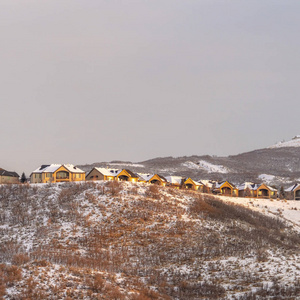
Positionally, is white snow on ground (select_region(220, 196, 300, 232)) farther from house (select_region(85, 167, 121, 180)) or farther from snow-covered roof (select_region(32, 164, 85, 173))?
snow-covered roof (select_region(32, 164, 85, 173))

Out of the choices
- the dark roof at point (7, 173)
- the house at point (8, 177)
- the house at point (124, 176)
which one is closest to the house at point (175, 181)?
the house at point (124, 176)

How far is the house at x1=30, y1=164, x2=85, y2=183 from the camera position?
8144 centimetres

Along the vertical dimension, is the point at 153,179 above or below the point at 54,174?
below

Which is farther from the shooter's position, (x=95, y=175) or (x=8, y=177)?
(x=8, y=177)

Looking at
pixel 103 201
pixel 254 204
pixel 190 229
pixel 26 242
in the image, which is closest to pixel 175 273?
pixel 190 229

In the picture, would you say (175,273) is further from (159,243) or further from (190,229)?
(190,229)

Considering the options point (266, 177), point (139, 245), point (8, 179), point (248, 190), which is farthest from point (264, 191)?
point (139, 245)

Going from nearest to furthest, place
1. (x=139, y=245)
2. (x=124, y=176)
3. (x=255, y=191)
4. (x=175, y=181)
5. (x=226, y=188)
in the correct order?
(x=139, y=245)
(x=124, y=176)
(x=255, y=191)
(x=175, y=181)
(x=226, y=188)

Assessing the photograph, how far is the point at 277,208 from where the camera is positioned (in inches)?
2817

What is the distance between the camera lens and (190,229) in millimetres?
48438

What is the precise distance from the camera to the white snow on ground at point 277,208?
65.7 m

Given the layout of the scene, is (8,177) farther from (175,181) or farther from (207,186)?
(207,186)

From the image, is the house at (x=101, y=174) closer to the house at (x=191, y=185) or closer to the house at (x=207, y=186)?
the house at (x=191, y=185)

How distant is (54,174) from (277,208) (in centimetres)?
4337
